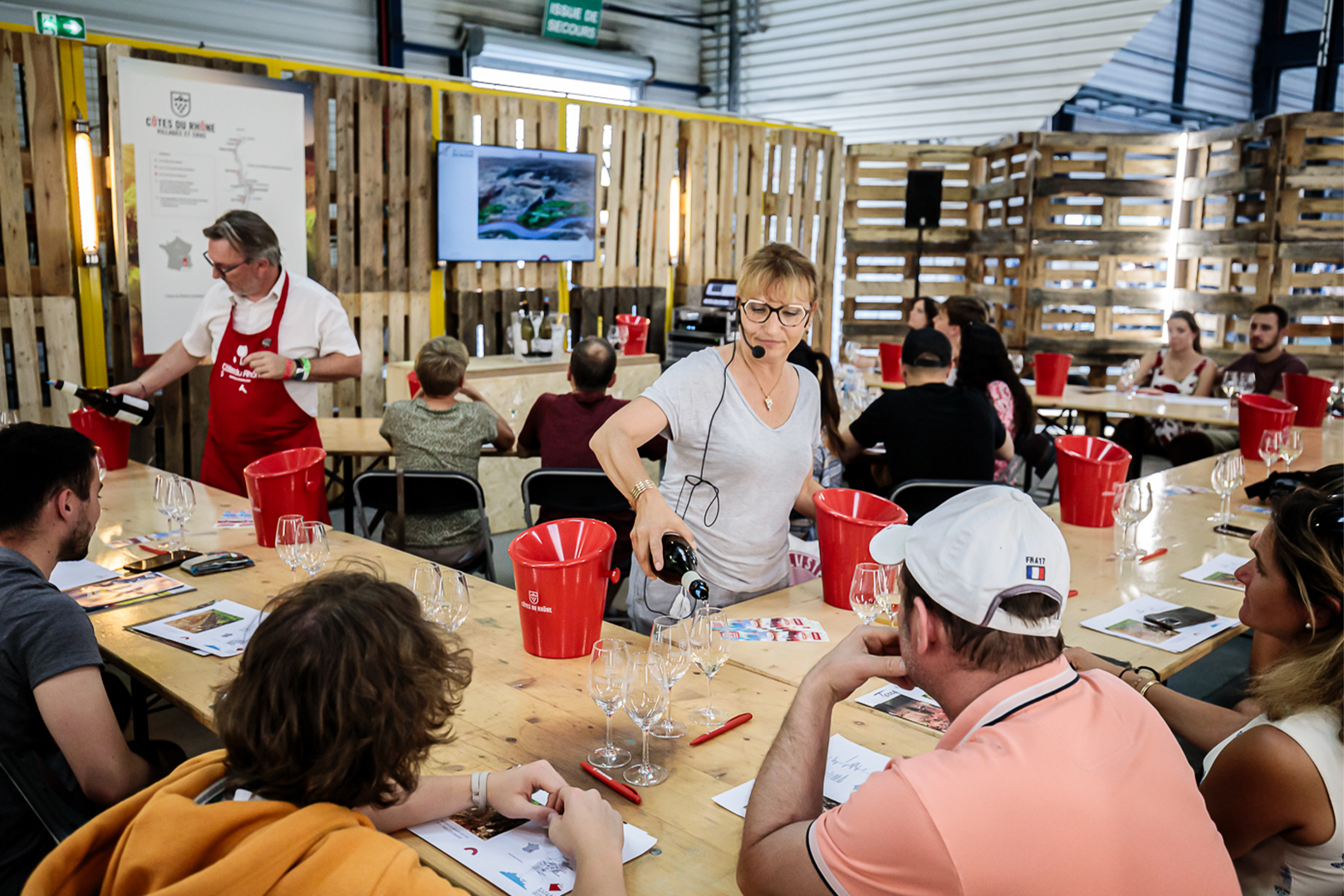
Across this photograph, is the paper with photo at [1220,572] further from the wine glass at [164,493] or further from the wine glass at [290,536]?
the wine glass at [164,493]

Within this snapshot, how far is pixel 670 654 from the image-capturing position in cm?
193

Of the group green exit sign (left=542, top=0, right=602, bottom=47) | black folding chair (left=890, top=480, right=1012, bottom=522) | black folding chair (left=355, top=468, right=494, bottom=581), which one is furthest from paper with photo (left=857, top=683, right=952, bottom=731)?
green exit sign (left=542, top=0, right=602, bottom=47)

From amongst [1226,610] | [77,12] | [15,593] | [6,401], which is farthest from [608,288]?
[15,593]

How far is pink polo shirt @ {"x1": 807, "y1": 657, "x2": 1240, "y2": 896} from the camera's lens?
3.95 feet

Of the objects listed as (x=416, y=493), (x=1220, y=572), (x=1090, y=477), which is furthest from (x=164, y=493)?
(x=1220, y=572)

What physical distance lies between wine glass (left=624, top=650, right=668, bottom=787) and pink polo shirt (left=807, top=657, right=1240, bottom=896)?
20.1 inches

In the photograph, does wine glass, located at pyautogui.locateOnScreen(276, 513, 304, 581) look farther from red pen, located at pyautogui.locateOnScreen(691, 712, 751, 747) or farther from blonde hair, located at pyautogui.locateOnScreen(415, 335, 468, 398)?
blonde hair, located at pyautogui.locateOnScreen(415, 335, 468, 398)

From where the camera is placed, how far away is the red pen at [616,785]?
1.74 metres

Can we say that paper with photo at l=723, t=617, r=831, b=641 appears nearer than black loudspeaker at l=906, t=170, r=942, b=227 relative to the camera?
Yes

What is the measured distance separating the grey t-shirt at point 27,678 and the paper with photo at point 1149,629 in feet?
8.13

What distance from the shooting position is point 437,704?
1426mm

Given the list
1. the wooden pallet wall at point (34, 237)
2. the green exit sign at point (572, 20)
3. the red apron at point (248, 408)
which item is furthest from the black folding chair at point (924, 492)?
the green exit sign at point (572, 20)

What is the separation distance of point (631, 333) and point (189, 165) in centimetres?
340

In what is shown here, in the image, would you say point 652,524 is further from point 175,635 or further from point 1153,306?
point 1153,306
